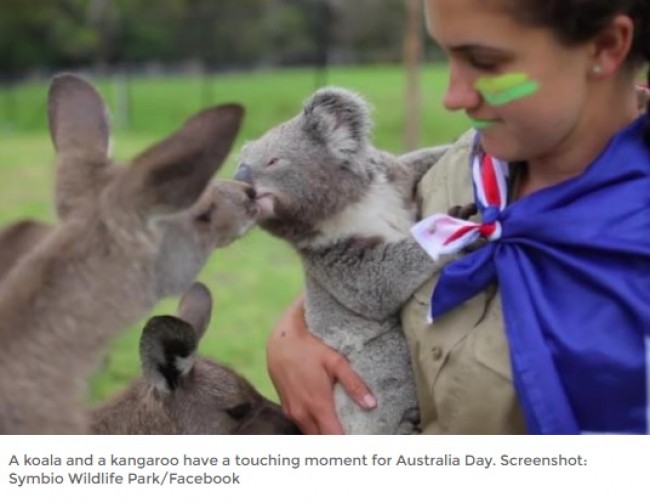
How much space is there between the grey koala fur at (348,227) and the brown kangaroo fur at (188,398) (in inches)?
11.5

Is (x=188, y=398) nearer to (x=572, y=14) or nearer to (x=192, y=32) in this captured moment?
(x=572, y=14)

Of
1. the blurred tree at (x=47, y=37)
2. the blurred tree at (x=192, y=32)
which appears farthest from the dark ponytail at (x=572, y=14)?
the blurred tree at (x=47, y=37)

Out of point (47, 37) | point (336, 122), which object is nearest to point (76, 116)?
point (336, 122)

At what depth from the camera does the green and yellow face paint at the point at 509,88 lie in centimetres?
161

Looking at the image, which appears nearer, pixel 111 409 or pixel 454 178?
pixel 454 178

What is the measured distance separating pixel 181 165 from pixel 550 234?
58cm

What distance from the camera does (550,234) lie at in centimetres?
166

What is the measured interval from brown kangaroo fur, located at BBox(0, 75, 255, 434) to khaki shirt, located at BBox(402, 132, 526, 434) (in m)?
0.43

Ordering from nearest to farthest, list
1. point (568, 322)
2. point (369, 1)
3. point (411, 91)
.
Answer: point (568, 322), point (411, 91), point (369, 1)

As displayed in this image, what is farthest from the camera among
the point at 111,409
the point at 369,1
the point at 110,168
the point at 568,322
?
the point at 369,1
